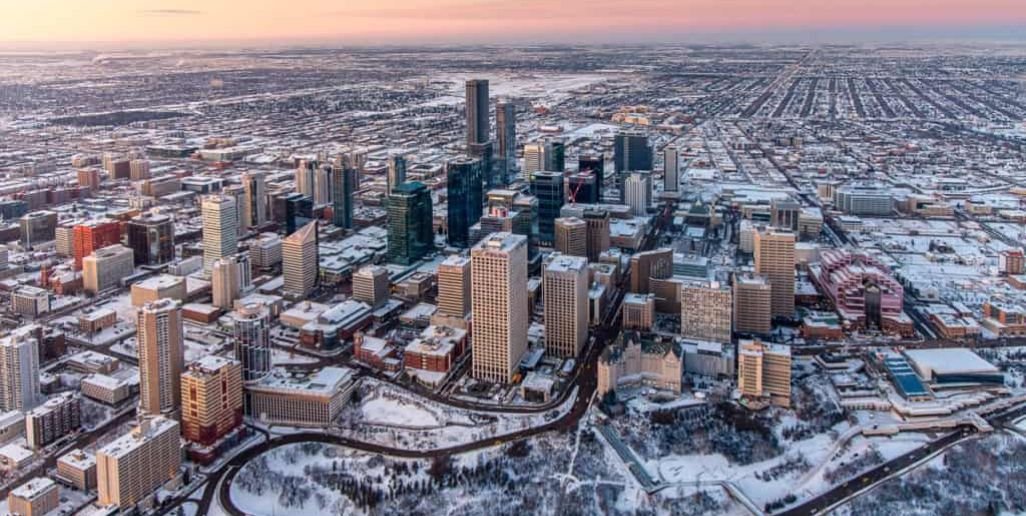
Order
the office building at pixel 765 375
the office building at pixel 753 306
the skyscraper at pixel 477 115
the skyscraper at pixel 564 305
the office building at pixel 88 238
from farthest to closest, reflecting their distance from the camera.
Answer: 1. the skyscraper at pixel 477 115
2. the office building at pixel 88 238
3. the office building at pixel 753 306
4. the skyscraper at pixel 564 305
5. the office building at pixel 765 375

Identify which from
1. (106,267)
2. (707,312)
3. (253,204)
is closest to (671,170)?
(253,204)

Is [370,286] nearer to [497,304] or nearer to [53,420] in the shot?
[497,304]

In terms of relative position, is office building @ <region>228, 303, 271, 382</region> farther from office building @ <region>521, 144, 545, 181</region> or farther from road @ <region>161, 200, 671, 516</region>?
office building @ <region>521, 144, 545, 181</region>

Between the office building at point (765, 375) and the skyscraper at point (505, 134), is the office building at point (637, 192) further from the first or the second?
the office building at point (765, 375)

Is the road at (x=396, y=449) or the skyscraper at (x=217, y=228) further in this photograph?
the skyscraper at (x=217, y=228)

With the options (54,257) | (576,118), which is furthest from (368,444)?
(576,118)

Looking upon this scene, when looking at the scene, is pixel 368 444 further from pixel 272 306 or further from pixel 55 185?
pixel 55 185

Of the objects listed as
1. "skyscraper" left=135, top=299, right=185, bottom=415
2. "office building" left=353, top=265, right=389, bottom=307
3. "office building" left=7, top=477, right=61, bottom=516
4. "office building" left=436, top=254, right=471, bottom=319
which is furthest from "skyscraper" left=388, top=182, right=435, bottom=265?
"office building" left=7, top=477, right=61, bottom=516

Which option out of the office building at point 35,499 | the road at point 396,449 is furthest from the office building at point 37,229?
the road at point 396,449
